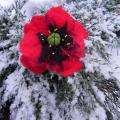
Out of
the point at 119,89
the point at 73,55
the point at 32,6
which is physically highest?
the point at 73,55

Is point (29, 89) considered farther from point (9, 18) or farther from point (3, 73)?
point (9, 18)

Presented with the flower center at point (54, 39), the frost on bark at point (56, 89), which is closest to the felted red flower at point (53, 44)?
the flower center at point (54, 39)

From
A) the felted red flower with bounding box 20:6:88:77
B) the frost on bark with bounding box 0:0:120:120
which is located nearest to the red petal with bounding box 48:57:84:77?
the felted red flower with bounding box 20:6:88:77

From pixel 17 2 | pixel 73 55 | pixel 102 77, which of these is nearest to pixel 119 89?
pixel 102 77

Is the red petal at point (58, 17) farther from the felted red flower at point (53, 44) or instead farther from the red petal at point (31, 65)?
the red petal at point (31, 65)

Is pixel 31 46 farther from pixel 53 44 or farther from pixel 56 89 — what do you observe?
pixel 56 89

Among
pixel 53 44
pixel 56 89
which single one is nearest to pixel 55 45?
pixel 53 44
